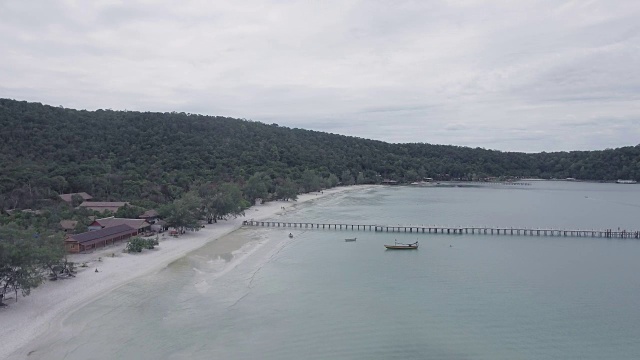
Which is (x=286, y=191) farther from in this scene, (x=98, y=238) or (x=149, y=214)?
(x=98, y=238)

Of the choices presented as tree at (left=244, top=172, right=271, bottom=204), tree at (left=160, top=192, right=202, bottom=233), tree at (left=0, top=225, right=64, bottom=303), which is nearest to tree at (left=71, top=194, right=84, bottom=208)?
tree at (left=160, top=192, right=202, bottom=233)

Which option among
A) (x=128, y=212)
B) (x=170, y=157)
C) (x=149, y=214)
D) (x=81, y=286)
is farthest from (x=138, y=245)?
(x=170, y=157)

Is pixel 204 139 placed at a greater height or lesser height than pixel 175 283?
greater

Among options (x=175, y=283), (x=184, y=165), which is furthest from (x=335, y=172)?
(x=175, y=283)

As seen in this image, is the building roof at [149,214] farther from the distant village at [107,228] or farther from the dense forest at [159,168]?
the dense forest at [159,168]

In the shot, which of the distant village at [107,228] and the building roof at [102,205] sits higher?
the building roof at [102,205]

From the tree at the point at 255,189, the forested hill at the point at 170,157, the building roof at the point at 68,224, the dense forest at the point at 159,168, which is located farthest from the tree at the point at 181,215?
the tree at the point at 255,189

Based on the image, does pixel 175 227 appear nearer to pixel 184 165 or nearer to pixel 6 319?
pixel 6 319
